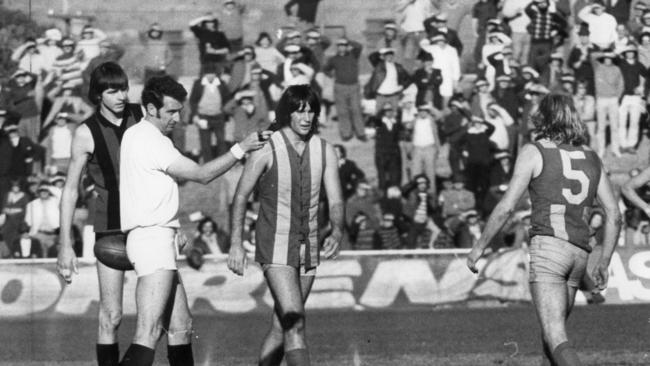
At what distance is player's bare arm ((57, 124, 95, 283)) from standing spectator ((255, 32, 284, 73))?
7296 millimetres

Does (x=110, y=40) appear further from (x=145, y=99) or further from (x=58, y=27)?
(x=145, y=99)

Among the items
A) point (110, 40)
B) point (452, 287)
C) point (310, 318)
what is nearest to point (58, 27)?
point (110, 40)

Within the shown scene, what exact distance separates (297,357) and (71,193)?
1.71m

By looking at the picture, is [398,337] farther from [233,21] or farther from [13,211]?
[233,21]

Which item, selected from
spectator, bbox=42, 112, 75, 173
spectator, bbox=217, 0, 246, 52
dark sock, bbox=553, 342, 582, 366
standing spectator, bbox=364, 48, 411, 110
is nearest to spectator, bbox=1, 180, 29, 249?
spectator, bbox=42, 112, 75, 173

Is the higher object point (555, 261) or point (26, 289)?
point (555, 261)

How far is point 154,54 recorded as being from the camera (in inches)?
564

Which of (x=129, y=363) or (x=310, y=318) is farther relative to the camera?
(x=310, y=318)

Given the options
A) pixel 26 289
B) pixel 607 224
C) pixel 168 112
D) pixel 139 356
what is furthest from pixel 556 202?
pixel 26 289

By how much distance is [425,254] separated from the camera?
45.1 feet

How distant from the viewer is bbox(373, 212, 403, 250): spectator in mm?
14453

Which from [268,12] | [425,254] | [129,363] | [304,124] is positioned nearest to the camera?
[129,363]

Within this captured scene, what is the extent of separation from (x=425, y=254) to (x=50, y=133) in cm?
431

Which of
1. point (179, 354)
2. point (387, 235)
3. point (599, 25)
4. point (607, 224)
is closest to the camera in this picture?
point (179, 354)
